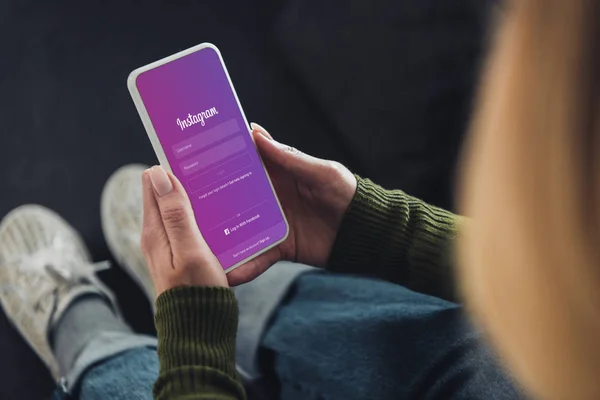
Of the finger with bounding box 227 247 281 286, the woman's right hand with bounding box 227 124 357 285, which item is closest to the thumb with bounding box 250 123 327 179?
the woman's right hand with bounding box 227 124 357 285

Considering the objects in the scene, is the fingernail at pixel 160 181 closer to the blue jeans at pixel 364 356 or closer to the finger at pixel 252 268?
the finger at pixel 252 268

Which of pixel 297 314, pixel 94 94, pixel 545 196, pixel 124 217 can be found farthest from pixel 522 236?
pixel 94 94

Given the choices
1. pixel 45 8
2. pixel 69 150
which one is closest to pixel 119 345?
pixel 69 150

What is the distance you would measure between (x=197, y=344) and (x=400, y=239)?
283mm

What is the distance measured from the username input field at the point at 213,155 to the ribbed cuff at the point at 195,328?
15 cm

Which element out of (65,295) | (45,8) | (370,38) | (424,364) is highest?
(45,8)

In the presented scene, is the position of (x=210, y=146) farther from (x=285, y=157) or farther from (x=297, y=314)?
(x=297, y=314)

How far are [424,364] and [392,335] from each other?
0.06 metres

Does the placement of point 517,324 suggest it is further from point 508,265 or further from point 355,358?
point 355,358

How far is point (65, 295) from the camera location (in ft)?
3.19

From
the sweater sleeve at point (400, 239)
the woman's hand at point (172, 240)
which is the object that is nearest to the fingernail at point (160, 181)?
the woman's hand at point (172, 240)

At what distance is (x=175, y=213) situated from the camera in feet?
1.99

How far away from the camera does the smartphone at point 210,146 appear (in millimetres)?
656

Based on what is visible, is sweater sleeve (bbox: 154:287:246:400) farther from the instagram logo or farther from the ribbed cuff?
the instagram logo
